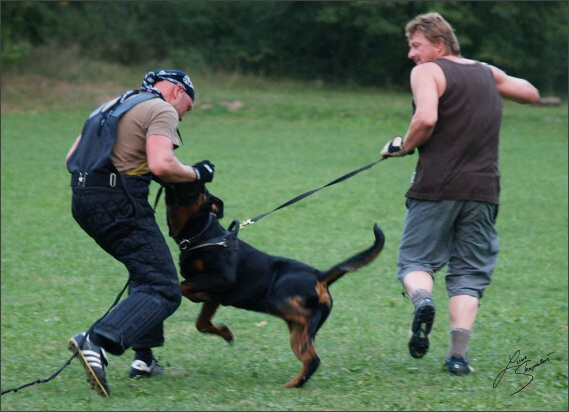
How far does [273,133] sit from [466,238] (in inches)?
590

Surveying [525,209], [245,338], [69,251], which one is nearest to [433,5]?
[525,209]

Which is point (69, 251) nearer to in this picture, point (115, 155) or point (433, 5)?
point (115, 155)

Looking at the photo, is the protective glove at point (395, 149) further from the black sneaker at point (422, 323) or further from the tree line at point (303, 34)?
the tree line at point (303, 34)

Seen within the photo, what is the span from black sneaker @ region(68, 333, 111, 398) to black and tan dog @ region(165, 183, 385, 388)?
0.67 metres

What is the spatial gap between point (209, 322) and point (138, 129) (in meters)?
1.32

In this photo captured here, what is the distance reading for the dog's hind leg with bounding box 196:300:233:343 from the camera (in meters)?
4.52

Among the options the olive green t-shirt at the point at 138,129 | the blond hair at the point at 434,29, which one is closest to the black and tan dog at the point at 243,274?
the olive green t-shirt at the point at 138,129

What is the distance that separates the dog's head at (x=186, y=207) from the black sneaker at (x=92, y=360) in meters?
0.78

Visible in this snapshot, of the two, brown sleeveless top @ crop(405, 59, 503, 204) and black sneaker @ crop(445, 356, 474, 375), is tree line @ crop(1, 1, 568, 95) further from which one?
black sneaker @ crop(445, 356, 474, 375)

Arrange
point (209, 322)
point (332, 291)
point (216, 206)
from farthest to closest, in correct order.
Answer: point (332, 291)
point (209, 322)
point (216, 206)

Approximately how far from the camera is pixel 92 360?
377 cm

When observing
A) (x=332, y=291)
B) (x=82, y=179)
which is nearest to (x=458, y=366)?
(x=82, y=179)

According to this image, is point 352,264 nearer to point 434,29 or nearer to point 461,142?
point 461,142

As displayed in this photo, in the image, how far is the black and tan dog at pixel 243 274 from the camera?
4.21 meters
